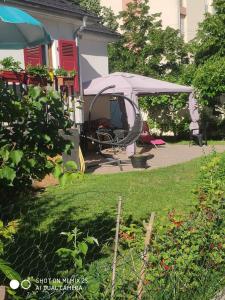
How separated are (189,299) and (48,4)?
10.2 meters

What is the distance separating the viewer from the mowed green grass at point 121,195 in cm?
712

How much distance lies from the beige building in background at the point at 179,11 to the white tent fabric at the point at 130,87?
38.1 feet

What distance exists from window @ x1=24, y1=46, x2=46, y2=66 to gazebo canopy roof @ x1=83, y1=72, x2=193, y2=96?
210 cm

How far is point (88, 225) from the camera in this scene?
6453mm

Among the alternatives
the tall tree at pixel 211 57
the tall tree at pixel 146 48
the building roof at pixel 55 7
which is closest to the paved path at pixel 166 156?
the tall tree at pixel 211 57

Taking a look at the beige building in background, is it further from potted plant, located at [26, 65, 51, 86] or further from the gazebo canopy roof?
potted plant, located at [26, 65, 51, 86]

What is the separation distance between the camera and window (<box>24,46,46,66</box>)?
12430 millimetres

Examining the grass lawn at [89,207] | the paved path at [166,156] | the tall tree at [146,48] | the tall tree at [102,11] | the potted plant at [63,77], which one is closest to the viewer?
the grass lawn at [89,207]

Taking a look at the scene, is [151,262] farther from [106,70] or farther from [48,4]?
[106,70]

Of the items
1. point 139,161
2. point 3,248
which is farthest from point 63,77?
point 3,248

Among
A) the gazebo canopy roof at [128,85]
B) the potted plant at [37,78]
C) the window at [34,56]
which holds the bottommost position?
the potted plant at [37,78]

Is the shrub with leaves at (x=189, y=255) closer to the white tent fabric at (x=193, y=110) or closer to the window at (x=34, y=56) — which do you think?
the window at (x=34, y=56)

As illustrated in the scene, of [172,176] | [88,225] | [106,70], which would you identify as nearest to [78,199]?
[88,225]

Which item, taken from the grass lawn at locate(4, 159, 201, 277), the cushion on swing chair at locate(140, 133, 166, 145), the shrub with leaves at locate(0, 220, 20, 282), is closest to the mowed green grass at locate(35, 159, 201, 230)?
the grass lawn at locate(4, 159, 201, 277)
